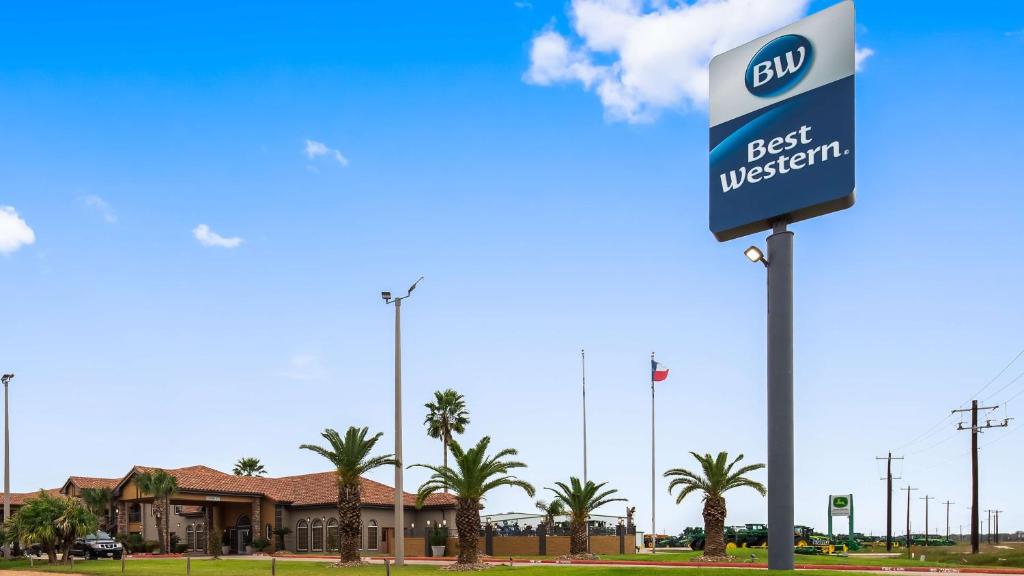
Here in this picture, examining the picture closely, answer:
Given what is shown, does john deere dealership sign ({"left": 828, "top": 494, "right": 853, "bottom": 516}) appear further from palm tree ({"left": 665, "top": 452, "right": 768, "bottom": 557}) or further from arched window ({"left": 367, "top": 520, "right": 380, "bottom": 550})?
arched window ({"left": 367, "top": 520, "right": 380, "bottom": 550})

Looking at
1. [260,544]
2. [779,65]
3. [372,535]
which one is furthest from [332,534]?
[779,65]

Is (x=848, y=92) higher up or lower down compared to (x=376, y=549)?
higher up

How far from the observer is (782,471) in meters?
23.3

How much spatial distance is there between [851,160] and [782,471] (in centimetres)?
741

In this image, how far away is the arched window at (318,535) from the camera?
71.3 meters


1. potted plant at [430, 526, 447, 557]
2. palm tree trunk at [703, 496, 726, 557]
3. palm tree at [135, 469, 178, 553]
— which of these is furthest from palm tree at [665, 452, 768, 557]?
palm tree at [135, 469, 178, 553]

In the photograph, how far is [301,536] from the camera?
72.8 m

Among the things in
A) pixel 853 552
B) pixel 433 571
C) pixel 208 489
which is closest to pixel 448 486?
pixel 433 571

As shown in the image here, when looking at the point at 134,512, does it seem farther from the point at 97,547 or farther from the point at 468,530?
the point at 468,530

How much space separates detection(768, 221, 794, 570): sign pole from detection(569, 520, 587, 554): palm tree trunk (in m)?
33.5

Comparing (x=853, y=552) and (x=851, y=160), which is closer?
(x=851, y=160)

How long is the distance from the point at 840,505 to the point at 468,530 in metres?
31.1

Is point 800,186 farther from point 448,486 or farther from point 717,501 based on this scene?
point 717,501

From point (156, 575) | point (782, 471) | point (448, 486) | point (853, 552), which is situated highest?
point (782, 471)
